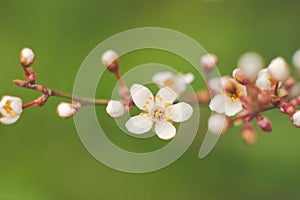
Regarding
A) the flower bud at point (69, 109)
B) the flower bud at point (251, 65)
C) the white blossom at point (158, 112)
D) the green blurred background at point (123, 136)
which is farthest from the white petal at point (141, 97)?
the green blurred background at point (123, 136)

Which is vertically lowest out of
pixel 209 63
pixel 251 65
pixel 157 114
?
pixel 157 114

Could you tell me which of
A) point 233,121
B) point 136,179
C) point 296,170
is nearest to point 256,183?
point 296,170

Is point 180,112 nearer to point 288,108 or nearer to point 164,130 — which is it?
point 164,130

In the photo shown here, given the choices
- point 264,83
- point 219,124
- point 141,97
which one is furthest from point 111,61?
point 264,83

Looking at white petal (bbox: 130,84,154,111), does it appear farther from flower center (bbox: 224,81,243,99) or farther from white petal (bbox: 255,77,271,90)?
white petal (bbox: 255,77,271,90)

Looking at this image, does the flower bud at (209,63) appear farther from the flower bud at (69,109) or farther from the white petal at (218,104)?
the flower bud at (69,109)

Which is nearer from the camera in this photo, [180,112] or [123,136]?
[180,112]
